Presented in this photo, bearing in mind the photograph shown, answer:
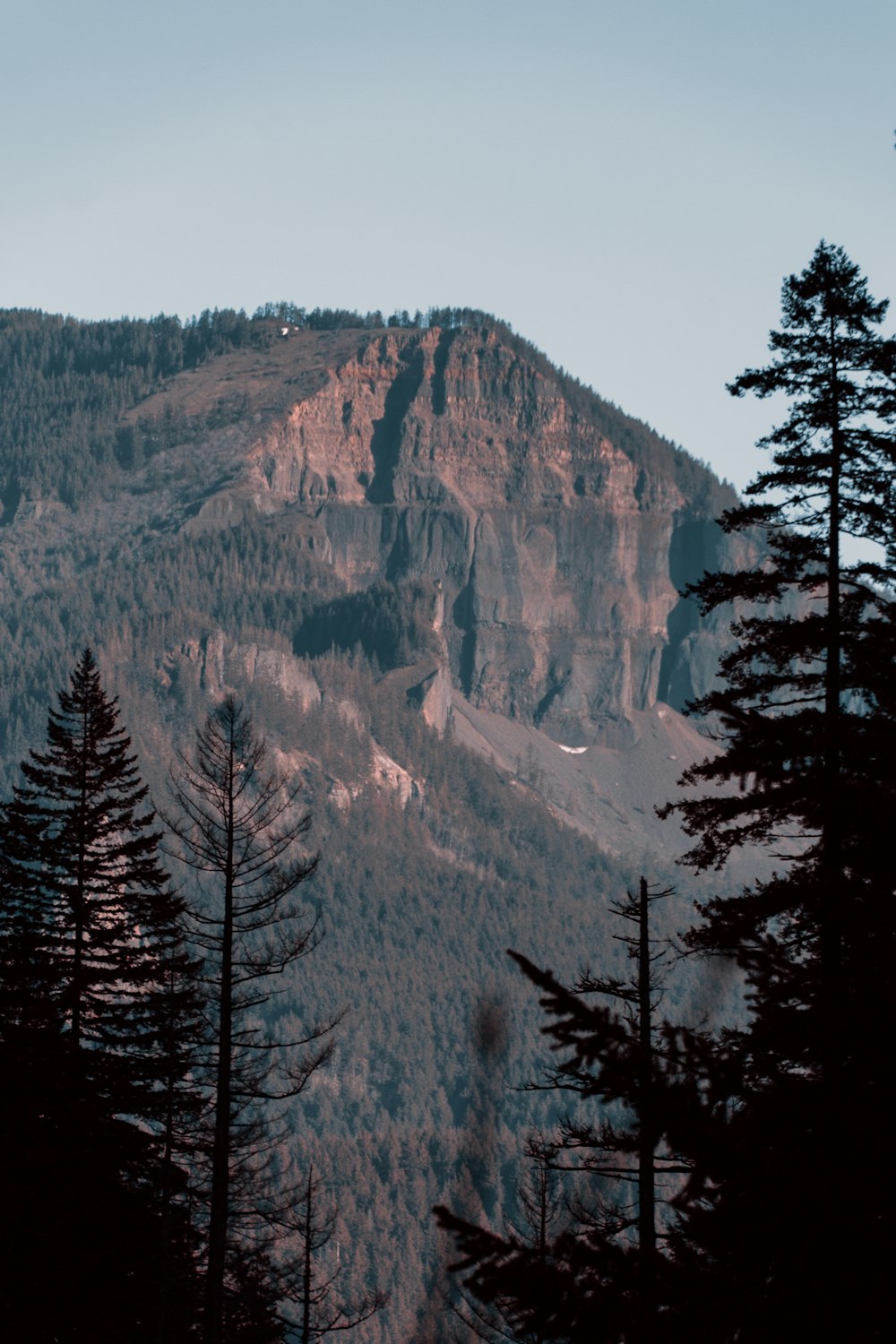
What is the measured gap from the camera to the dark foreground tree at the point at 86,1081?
27719mm

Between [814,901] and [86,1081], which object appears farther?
[86,1081]

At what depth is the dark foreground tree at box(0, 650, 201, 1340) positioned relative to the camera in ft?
90.9

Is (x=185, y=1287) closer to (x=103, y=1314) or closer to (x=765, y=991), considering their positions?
(x=103, y=1314)

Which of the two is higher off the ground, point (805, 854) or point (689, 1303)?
point (805, 854)

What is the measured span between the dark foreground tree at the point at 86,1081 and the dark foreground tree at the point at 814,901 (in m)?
11.6

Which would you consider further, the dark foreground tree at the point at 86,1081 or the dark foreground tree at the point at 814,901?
the dark foreground tree at the point at 86,1081

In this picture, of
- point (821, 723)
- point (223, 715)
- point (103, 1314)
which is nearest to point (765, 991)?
point (821, 723)

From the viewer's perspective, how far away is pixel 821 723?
18500mm

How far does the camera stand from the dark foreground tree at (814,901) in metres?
9.66

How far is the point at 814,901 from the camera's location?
1636 centimetres

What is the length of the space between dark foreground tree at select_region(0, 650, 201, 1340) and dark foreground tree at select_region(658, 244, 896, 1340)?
38.0 ft

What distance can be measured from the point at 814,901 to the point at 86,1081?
17.8 metres

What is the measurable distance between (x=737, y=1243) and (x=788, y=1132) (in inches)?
35.0

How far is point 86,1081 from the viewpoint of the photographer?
1206 inches
